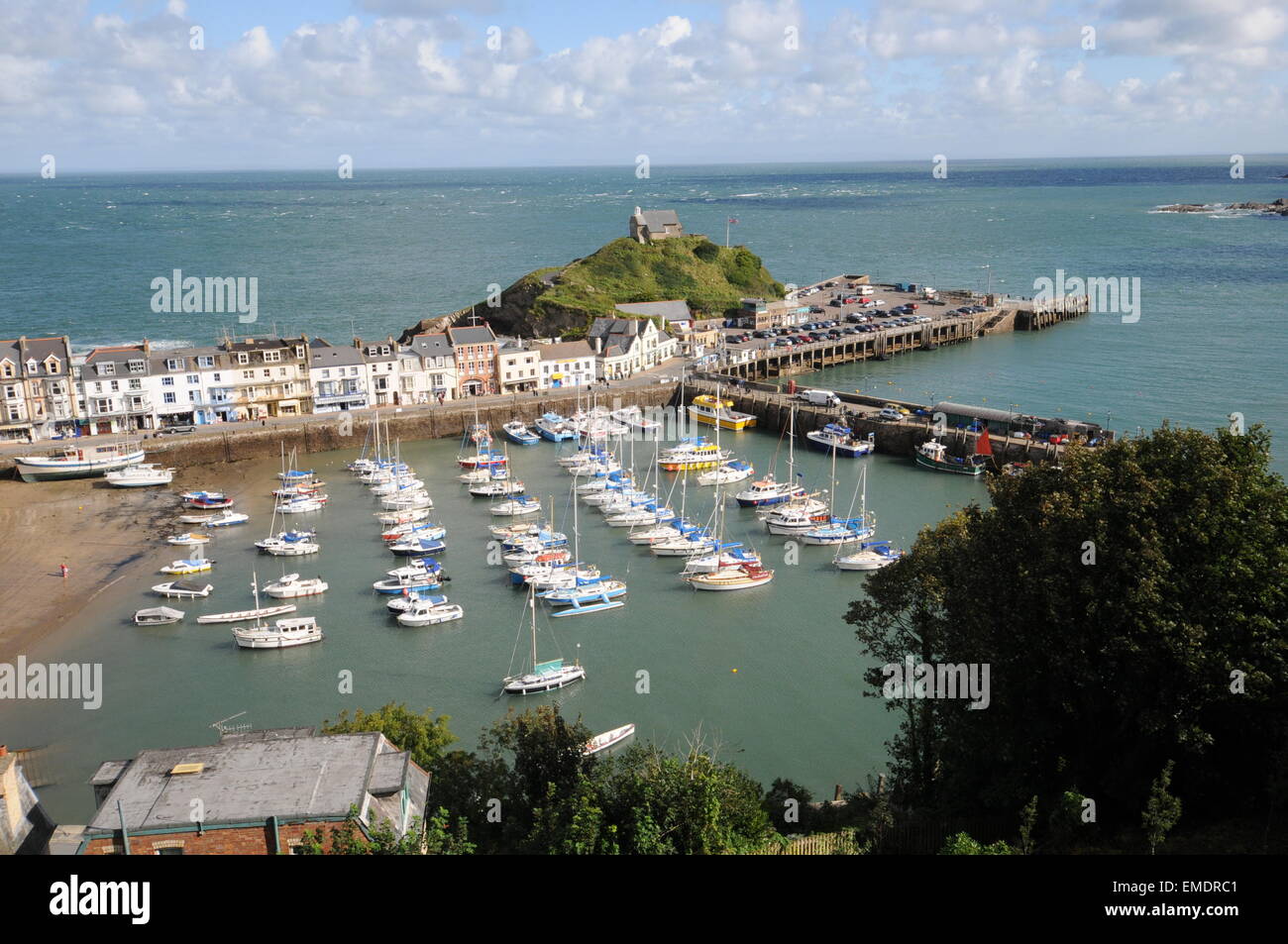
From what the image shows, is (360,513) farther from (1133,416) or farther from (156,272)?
(156,272)

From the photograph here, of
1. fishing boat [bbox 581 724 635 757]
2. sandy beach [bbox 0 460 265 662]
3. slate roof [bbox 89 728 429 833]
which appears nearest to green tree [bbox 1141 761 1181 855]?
slate roof [bbox 89 728 429 833]

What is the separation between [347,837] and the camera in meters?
9.59

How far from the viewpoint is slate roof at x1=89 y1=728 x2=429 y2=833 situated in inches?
444

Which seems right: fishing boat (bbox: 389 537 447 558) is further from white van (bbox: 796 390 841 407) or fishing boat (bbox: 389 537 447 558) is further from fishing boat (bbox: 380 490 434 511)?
white van (bbox: 796 390 841 407)

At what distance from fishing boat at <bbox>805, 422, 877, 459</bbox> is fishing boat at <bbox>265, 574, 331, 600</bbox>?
2236cm

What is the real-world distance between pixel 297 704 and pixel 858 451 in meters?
27.6

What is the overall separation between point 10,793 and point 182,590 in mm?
19141

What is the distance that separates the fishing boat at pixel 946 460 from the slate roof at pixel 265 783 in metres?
33.6

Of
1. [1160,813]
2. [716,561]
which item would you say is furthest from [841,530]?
[1160,813]

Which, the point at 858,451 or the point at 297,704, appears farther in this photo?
the point at 858,451

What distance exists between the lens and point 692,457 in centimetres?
4378

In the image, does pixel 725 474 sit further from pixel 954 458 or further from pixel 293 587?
pixel 293 587
